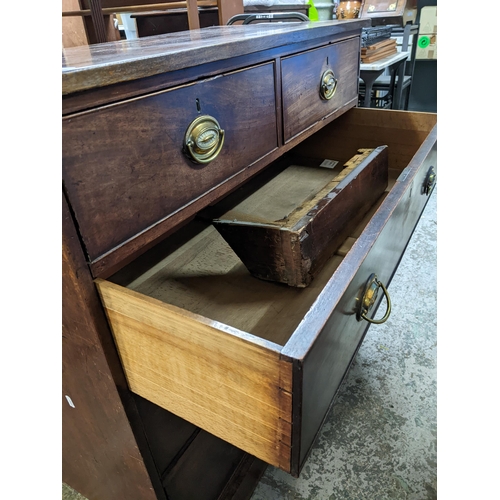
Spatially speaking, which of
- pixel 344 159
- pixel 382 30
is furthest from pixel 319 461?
pixel 382 30

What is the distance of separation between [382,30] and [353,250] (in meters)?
2.32

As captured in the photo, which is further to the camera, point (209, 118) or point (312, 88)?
point (312, 88)

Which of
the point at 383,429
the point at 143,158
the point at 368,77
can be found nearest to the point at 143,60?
the point at 143,158

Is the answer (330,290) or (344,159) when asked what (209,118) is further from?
(344,159)

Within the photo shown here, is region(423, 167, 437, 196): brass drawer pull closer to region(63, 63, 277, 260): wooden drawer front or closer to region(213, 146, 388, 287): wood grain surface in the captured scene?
region(213, 146, 388, 287): wood grain surface

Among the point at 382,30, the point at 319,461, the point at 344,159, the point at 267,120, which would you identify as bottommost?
the point at 319,461

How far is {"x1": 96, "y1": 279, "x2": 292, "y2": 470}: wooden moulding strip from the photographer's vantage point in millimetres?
395

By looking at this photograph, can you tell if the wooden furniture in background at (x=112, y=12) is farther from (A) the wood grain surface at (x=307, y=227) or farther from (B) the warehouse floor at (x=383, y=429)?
(B) the warehouse floor at (x=383, y=429)

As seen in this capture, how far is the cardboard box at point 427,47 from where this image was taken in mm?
3191

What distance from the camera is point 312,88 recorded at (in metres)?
0.86

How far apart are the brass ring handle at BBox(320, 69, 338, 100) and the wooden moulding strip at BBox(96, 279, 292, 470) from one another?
0.66 m

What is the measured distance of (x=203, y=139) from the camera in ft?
1.80

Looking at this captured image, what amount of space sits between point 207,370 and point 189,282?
280mm

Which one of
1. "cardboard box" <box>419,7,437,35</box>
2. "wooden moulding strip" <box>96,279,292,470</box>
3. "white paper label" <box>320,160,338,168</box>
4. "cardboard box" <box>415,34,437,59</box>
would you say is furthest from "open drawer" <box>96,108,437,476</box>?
"cardboard box" <box>415,34,437,59</box>
